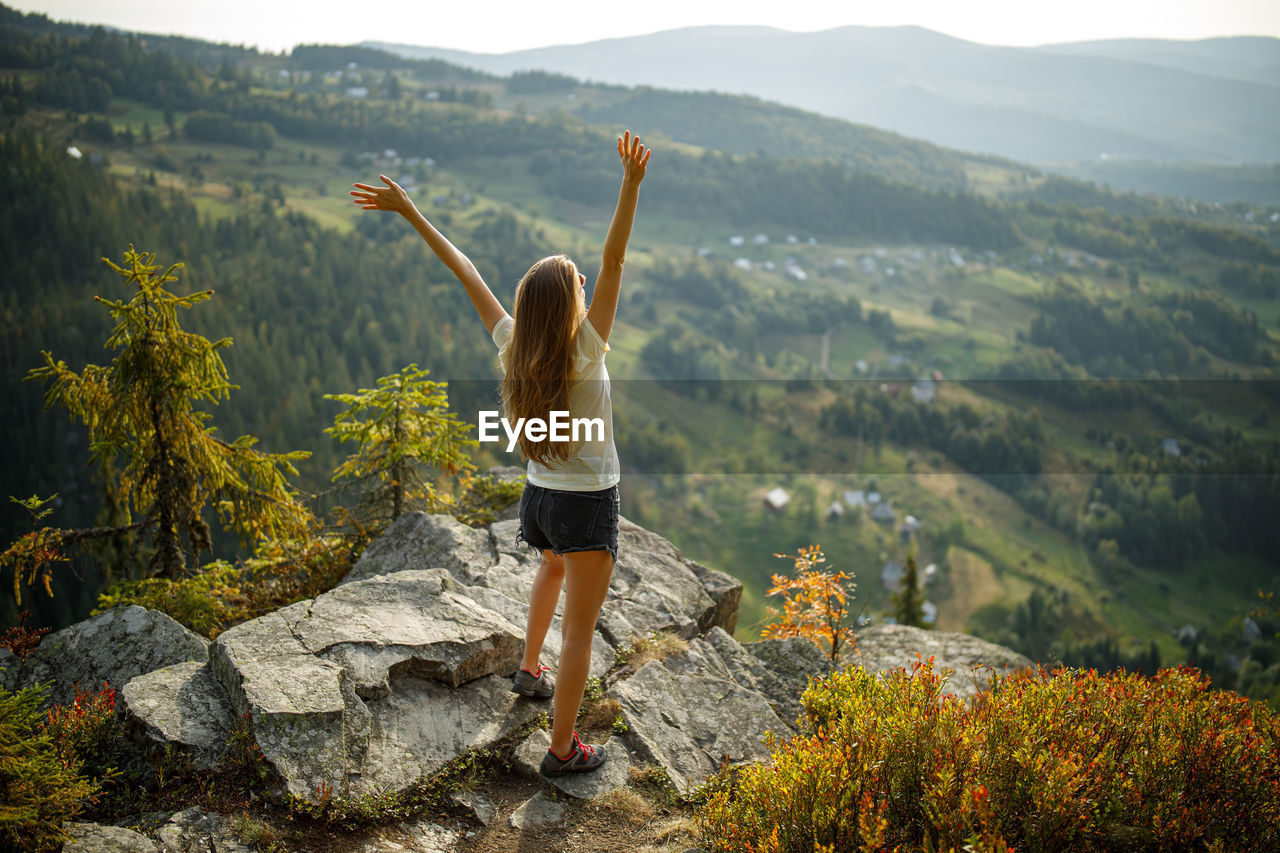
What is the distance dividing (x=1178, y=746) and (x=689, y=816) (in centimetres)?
266

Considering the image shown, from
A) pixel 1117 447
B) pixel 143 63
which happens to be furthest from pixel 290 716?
pixel 143 63

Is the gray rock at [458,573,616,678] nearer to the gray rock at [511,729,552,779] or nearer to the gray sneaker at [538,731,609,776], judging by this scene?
the gray rock at [511,729,552,779]

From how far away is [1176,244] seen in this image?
18800 cm

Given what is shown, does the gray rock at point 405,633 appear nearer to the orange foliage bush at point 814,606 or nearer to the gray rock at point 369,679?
the gray rock at point 369,679

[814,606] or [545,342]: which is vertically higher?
[545,342]

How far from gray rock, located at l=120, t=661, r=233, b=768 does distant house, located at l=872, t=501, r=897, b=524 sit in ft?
331

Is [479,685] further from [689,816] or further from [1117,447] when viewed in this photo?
[1117,447]

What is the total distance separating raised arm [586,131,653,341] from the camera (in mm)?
3529

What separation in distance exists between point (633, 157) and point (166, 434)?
17.5ft

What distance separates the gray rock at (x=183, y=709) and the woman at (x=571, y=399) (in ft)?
6.39

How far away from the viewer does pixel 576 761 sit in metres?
4.53

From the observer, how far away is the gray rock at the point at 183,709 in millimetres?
4031

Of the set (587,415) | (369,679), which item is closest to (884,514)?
(369,679)

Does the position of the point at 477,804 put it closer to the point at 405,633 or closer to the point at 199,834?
the point at 405,633
